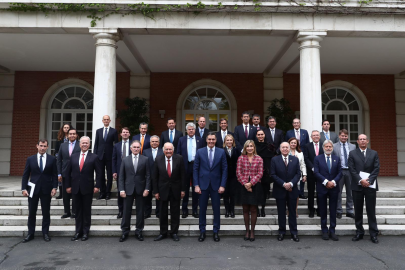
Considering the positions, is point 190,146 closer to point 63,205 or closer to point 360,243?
point 63,205

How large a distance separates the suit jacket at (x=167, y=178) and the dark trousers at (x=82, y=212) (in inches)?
44.8

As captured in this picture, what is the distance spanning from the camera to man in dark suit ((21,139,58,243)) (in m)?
4.80

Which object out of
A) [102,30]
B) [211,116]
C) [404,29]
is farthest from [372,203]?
[211,116]

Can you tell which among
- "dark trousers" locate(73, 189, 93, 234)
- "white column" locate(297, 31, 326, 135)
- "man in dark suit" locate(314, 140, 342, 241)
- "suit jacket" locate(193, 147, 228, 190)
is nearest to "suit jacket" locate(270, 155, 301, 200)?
"man in dark suit" locate(314, 140, 342, 241)

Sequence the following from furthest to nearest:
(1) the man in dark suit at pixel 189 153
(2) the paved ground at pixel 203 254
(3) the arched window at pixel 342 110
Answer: (3) the arched window at pixel 342 110, (1) the man in dark suit at pixel 189 153, (2) the paved ground at pixel 203 254

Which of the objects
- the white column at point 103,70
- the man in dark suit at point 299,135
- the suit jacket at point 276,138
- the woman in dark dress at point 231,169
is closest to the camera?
the woman in dark dress at point 231,169

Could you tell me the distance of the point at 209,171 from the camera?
491cm

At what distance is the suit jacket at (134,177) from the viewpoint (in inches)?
191

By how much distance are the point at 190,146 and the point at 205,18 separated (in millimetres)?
3291

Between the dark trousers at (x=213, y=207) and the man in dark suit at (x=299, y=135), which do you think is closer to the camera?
the dark trousers at (x=213, y=207)

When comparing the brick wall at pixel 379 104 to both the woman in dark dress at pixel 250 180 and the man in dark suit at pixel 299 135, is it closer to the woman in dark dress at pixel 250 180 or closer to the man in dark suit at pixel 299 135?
the man in dark suit at pixel 299 135

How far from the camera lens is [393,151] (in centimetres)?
1188

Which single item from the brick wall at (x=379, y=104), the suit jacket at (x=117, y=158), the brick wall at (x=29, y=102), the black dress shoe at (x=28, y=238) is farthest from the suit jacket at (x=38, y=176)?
the brick wall at (x=379, y=104)

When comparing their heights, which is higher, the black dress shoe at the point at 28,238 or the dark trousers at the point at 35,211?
the dark trousers at the point at 35,211
